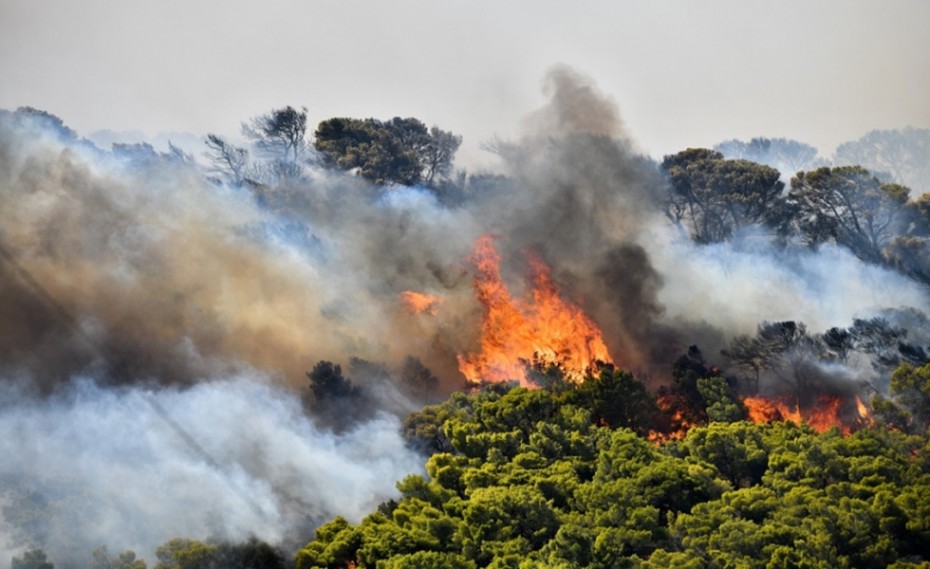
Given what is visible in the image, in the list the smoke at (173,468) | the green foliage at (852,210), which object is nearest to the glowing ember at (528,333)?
the smoke at (173,468)

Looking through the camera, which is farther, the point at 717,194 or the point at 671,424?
the point at 717,194

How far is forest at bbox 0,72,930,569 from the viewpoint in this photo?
54281 millimetres

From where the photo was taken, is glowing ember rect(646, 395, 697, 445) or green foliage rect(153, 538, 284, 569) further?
glowing ember rect(646, 395, 697, 445)

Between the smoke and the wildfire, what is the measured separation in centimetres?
2510

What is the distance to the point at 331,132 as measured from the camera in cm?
12850

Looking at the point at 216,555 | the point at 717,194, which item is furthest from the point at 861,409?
the point at 216,555

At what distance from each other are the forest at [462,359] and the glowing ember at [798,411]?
0.27 m

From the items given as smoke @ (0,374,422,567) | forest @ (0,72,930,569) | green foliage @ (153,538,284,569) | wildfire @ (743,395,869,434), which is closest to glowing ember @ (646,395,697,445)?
forest @ (0,72,930,569)

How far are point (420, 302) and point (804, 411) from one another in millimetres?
31086

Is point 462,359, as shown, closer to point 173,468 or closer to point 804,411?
point 804,411

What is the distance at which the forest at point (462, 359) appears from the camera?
54281mm

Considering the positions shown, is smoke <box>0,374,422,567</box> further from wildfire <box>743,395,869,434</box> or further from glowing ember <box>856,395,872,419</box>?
glowing ember <box>856,395,872,419</box>

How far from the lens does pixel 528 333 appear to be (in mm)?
92688

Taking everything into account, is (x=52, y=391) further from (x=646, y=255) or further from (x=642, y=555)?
(x=646, y=255)
